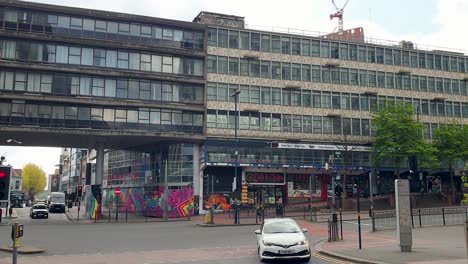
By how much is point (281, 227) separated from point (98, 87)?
34.3 meters

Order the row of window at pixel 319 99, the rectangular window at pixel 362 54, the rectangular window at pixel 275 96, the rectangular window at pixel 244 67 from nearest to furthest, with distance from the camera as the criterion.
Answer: the row of window at pixel 319 99
the rectangular window at pixel 244 67
the rectangular window at pixel 275 96
the rectangular window at pixel 362 54

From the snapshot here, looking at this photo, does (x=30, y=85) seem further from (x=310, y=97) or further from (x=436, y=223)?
(x=436, y=223)

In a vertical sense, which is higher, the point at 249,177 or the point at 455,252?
the point at 249,177

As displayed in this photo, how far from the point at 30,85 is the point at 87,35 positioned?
7563mm

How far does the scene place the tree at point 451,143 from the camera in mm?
56094

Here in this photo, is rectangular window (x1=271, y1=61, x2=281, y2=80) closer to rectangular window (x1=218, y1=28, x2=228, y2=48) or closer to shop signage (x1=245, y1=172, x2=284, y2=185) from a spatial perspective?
rectangular window (x1=218, y1=28, x2=228, y2=48)

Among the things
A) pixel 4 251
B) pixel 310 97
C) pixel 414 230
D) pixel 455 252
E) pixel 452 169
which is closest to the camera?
pixel 455 252

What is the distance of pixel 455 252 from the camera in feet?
53.6

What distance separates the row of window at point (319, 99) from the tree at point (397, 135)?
2.57 meters

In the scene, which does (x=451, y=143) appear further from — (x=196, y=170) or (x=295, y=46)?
(x=196, y=170)

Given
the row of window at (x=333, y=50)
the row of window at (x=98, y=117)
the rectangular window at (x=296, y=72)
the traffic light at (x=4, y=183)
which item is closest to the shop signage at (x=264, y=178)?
the row of window at (x=98, y=117)

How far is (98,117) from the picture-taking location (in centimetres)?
4616

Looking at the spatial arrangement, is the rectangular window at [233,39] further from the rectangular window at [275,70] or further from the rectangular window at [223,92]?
the rectangular window at [275,70]

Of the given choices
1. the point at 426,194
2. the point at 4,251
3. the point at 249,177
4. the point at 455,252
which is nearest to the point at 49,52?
the point at 249,177
